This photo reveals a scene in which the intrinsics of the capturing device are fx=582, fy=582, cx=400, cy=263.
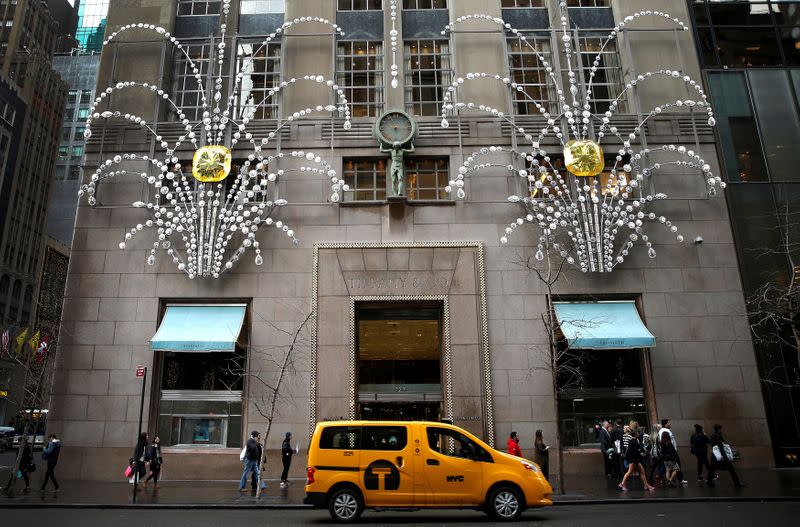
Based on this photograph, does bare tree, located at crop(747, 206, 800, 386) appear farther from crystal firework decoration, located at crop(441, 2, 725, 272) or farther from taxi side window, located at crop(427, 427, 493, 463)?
taxi side window, located at crop(427, 427, 493, 463)

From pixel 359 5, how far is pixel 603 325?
56.0 ft

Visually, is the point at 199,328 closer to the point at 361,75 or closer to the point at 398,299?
the point at 398,299

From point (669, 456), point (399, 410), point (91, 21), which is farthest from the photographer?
point (91, 21)

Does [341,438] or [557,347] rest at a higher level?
[557,347]

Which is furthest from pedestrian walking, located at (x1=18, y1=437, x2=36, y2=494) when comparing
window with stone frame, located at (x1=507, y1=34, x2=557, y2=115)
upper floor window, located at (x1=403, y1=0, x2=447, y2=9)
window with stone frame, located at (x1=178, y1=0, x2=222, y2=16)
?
upper floor window, located at (x1=403, y1=0, x2=447, y2=9)

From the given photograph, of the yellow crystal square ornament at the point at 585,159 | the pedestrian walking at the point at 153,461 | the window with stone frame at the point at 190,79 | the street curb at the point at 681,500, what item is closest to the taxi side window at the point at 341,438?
the street curb at the point at 681,500

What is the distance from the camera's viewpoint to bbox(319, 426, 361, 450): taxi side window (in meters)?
12.0

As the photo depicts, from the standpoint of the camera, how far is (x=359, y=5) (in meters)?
25.7

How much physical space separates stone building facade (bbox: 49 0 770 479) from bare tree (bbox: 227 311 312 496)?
105mm

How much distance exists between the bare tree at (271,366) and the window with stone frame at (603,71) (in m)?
15.1

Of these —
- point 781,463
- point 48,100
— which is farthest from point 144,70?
point 48,100

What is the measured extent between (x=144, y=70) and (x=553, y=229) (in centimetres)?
1811

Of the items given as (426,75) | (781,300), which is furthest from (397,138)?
(781,300)

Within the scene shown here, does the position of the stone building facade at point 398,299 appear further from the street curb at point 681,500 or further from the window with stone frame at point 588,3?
the street curb at point 681,500
